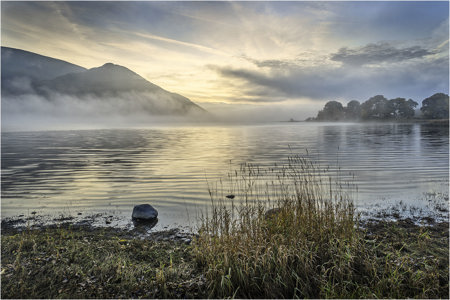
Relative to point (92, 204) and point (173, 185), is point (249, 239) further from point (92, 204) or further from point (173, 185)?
point (173, 185)

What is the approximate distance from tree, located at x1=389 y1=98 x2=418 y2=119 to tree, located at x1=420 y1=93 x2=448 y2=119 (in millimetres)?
10170

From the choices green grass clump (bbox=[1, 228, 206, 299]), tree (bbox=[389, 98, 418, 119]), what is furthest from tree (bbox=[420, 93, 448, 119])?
green grass clump (bbox=[1, 228, 206, 299])

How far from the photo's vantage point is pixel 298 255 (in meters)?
6.64

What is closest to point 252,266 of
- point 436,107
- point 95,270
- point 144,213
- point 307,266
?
point 307,266

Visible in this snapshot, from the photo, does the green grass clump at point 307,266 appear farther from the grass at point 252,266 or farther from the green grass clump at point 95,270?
the green grass clump at point 95,270

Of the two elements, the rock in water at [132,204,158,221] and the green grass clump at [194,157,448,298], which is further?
the rock in water at [132,204,158,221]

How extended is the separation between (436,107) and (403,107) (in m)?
22.8

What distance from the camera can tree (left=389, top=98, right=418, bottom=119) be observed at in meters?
180

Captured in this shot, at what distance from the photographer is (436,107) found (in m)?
160

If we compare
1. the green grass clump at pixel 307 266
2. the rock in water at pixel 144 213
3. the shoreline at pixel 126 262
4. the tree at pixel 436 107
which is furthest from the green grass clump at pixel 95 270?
the tree at pixel 436 107

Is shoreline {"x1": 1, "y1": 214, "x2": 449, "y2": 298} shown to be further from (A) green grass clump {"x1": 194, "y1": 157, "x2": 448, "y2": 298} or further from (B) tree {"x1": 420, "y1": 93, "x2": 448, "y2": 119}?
(B) tree {"x1": 420, "y1": 93, "x2": 448, "y2": 119}

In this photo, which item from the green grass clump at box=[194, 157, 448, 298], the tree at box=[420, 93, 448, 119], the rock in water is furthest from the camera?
the tree at box=[420, 93, 448, 119]

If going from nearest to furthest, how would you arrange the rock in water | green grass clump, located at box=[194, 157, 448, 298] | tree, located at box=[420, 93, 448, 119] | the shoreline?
green grass clump, located at box=[194, 157, 448, 298]
the shoreline
the rock in water
tree, located at box=[420, 93, 448, 119]

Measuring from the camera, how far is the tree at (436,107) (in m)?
155
